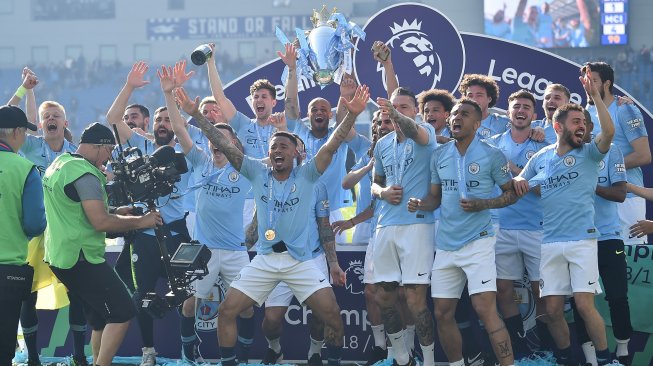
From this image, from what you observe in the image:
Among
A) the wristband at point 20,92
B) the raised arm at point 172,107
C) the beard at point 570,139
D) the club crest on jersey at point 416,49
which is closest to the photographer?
the beard at point 570,139

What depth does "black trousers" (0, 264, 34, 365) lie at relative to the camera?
6.37m

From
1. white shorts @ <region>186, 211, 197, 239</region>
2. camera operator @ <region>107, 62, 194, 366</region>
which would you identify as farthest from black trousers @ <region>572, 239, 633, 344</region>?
white shorts @ <region>186, 211, 197, 239</region>

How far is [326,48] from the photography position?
28.3 ft

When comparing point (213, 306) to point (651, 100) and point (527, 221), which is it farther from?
point (651, 100)

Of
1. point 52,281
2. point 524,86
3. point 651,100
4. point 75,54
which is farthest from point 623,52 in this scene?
point 52,281

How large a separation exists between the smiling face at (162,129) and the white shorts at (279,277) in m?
1.91

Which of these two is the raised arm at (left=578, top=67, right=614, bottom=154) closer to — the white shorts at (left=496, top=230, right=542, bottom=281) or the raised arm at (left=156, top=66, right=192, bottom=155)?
the white shorts at (left=496, top=230, right=542, bottom=281)

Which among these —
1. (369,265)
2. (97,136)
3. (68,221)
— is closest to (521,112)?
(369,265)

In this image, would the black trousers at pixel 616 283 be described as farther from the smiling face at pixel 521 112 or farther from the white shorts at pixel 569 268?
the smiling face at pixel 521 112

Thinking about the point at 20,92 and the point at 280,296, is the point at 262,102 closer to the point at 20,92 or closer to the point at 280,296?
the point at 280,296

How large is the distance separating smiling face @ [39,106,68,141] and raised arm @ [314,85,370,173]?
2.91 m

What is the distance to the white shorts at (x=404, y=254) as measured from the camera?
7.38 metres

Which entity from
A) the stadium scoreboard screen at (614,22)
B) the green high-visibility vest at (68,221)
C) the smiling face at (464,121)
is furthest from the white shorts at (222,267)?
the stadium scoreboard screen at (614,22)

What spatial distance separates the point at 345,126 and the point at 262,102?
2133 mm
